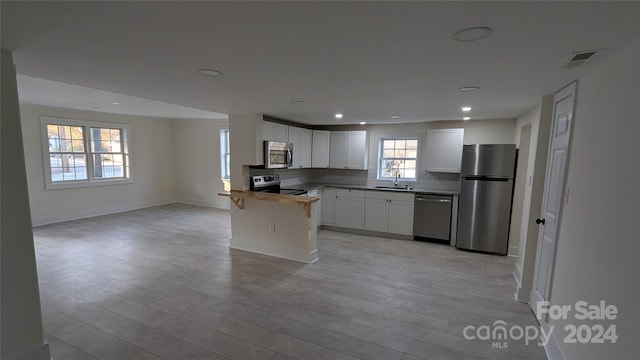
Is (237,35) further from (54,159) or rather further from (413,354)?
(54,159)

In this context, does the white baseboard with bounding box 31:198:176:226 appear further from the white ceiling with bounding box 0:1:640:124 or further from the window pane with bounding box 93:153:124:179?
the white ceiling with bounding box 0:1:640:124

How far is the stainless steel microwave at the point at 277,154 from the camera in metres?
4.36

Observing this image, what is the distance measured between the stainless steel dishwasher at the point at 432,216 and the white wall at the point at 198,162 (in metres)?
4.91

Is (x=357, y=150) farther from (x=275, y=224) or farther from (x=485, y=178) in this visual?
(x=275, y=224)

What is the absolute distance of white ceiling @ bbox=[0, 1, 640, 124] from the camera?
46.8 inches

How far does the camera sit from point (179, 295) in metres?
3.06

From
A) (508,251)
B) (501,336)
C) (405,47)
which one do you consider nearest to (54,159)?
(405,47)

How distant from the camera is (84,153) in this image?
6.31m

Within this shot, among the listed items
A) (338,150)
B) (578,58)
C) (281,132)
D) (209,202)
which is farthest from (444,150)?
(209,202)

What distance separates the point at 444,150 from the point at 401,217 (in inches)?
56.9

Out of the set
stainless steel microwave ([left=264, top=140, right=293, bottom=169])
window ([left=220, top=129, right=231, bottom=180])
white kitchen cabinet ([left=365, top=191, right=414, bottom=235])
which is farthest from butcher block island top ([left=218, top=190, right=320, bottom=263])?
window ([left=220, top=129, right=231, bottom=180])

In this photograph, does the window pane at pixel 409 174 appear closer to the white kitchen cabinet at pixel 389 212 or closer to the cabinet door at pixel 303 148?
the white kitchen cabinet at pixel 389 212

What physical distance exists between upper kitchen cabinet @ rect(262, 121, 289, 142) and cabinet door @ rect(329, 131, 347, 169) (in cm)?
128

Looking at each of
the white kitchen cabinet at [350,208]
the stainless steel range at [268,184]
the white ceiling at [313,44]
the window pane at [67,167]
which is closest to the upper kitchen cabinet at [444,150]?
the white kitchen cabinet at [350,208]
